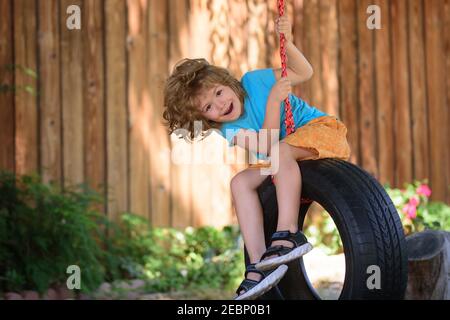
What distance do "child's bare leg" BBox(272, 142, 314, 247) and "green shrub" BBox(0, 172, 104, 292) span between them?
2.52 m

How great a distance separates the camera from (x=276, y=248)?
10.4 ft

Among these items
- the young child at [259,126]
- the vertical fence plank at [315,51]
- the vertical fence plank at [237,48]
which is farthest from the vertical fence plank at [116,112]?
the young child at [259,126]

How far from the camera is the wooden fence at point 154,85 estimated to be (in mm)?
6035

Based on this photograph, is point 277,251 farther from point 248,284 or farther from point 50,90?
point 50,90

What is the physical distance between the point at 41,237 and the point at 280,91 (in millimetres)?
2789

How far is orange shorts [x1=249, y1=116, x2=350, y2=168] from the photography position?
3.28m

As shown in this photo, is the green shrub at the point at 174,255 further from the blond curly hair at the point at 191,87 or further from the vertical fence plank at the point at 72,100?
the blond curly hair at the point at 191,87

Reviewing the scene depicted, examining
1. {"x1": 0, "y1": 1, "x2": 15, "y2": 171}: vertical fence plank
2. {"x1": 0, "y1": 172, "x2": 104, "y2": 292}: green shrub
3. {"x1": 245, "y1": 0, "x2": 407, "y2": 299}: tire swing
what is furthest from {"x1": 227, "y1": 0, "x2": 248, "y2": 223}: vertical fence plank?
{"x1": 245, "y1": 0, "x2": 407, "y2": 299}: tire swing

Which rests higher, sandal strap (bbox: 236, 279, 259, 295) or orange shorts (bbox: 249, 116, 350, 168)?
orange shorts (bbox: 249, 116, 350, 168)

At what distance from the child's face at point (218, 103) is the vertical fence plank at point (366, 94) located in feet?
13.2

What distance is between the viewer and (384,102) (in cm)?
741

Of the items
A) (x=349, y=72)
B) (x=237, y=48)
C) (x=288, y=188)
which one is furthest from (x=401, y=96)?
(x=288, y=188)

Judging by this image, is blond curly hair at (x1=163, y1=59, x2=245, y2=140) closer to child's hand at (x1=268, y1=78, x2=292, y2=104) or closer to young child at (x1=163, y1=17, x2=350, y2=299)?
young child at (x1=163, y1=17, x2=350, y2=299)
